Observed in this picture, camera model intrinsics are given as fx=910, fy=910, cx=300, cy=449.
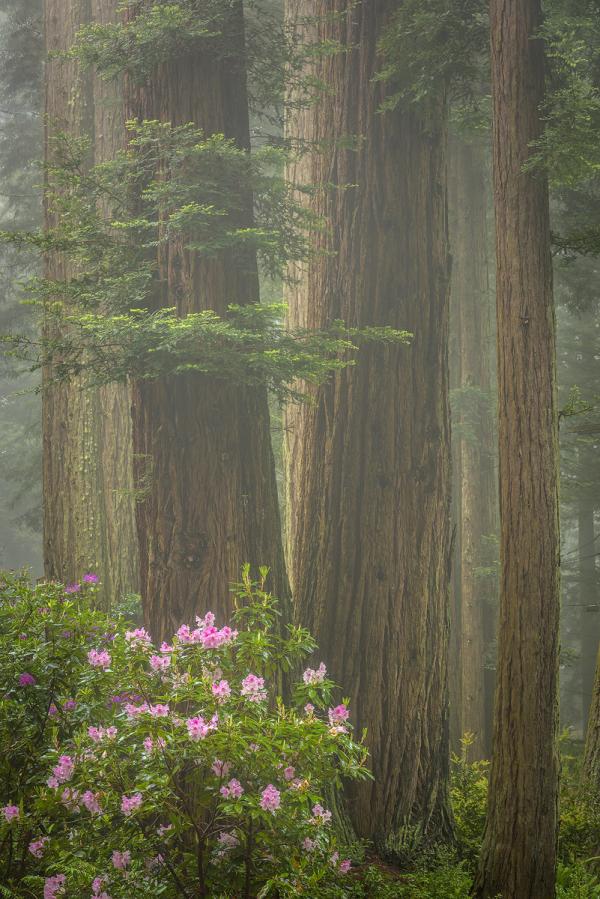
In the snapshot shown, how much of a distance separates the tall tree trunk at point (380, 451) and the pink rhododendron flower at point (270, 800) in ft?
10.0

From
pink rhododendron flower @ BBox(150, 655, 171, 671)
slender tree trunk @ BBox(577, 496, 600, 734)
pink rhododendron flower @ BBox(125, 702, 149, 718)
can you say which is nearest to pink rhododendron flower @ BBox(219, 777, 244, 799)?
pink rhododendron flower @ BBox(125, 702, 149, 718)

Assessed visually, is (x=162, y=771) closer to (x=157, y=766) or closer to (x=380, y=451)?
(x=157, y=766)

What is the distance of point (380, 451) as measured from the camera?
671cm

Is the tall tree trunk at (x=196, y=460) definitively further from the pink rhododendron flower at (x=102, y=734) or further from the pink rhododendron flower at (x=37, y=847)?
the pink rhododendron flower at (x=37, y=847)

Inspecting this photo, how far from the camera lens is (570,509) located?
22.5 meters

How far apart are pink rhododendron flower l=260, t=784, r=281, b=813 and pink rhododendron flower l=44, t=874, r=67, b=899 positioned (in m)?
0.87

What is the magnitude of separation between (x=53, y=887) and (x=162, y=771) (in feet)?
2.06

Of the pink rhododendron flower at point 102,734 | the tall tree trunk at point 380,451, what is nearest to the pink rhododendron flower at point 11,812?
the pink rhododendron flower at point 102,734

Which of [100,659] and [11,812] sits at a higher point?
[100,659]

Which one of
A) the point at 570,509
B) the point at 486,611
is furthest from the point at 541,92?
the point at 570,509

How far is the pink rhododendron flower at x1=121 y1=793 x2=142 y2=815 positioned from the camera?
3.52 metres

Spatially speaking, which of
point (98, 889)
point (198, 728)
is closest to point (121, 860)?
point (98, 889)

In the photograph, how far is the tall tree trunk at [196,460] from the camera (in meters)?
5.44

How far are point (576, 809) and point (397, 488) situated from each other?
2927 mm
